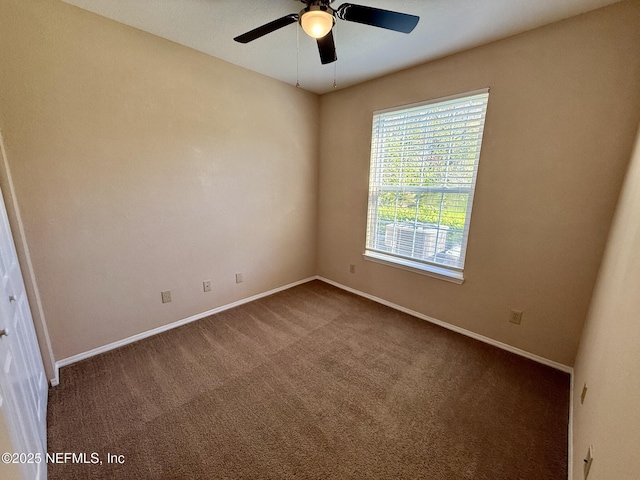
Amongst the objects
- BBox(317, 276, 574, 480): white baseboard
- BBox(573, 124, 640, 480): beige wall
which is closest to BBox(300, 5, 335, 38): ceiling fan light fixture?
BBox(573, 124, 640, 480): beige wall

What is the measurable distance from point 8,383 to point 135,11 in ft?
7.37

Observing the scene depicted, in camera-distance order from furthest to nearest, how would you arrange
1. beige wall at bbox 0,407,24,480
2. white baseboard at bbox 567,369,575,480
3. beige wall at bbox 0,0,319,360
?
1. beige wall at bbox 0,0,319,360
2. white baseboard at bbox 567,369,575,480
3. beige wall at bbox 0,407,24,480

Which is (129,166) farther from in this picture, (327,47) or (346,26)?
(346,26)

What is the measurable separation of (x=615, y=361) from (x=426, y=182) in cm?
185

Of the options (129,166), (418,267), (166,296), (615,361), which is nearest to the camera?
(615,361)

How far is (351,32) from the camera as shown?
1.91 meters

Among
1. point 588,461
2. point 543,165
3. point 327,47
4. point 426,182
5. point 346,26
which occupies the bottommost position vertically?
point 588,461

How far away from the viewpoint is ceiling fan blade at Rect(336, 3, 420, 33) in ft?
4.36

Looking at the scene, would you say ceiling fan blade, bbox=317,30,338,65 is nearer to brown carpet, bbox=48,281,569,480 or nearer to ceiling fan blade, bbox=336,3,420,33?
ceiling fan blade, bbox=336,3,420,33

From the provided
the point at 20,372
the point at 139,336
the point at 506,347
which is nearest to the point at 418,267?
the point at 506,347

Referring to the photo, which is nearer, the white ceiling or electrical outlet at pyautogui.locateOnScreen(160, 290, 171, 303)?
the white ceiling

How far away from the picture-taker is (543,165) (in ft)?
6.21

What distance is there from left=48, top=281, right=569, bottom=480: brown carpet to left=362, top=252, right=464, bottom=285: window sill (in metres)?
0.55

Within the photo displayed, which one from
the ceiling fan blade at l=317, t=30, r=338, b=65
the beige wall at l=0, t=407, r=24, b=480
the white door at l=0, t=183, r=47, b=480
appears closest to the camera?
the beige wall at l=0, t=407, r=24, b=480
